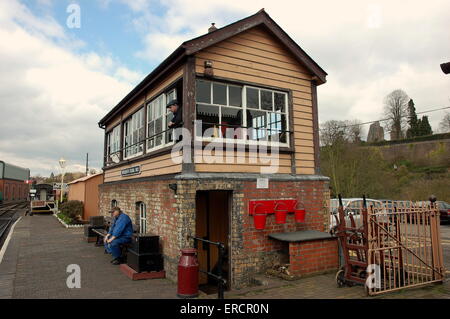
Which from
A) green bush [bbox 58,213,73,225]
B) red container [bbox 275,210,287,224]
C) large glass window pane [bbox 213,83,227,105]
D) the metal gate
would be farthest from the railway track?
the metal gate

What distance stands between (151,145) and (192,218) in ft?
12.4

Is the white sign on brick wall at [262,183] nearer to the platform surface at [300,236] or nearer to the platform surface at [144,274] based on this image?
the platform surface at [300,236]

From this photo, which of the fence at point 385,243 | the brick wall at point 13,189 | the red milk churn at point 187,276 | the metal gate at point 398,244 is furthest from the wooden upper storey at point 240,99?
Result: the brick wall at point 13,189

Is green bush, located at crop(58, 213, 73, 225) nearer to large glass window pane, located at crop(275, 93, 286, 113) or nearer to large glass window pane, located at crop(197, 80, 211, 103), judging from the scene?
large glass window pane, located at crop(197, 80, 211, 103)

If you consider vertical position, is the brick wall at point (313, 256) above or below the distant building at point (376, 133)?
below

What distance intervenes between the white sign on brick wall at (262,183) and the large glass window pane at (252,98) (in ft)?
6.42

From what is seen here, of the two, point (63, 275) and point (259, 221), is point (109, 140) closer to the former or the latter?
point (63, 275)

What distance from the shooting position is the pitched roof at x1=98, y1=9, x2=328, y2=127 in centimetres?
764

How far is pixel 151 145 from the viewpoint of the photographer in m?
10.2

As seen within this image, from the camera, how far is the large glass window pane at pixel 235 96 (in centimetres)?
857

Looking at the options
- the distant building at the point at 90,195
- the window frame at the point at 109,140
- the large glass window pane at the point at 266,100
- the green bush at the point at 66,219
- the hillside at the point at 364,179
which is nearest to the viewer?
the large glass window pane at the point at 266,100

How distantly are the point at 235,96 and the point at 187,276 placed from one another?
463 centimetres

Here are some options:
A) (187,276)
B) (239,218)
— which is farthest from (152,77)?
(187,276)

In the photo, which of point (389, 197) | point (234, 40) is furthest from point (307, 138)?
point (389, 197)
